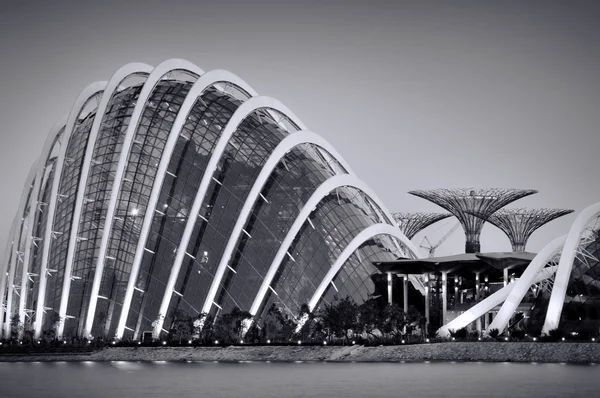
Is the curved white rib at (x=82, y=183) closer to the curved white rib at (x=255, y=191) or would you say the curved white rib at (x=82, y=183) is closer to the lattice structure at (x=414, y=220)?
the curved white rib at (x=255, y=191)

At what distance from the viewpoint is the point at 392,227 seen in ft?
367

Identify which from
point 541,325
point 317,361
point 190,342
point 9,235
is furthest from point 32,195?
point 541,325

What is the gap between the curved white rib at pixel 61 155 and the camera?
330 ft

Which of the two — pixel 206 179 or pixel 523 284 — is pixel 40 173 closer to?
pixel 206 179

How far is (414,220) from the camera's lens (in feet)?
448

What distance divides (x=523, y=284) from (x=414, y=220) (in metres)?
44.7

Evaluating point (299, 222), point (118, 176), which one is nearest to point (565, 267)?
point (299, 222)

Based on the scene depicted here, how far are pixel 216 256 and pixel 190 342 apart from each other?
10.6m

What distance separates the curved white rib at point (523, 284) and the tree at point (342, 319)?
37.3 feet

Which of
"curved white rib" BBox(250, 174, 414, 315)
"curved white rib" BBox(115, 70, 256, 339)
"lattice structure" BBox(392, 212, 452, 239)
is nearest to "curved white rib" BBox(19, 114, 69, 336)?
"curved white rib" BBox(115, 70, 256, 339)

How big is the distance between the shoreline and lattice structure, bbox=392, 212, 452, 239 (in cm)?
4853

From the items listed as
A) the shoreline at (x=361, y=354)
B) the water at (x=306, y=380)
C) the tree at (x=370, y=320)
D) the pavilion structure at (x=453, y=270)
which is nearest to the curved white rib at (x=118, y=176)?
the shoreline at (x=361, y=354)

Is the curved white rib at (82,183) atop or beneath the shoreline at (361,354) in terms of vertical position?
atop

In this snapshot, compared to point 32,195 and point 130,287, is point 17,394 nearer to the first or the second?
point 130,287
